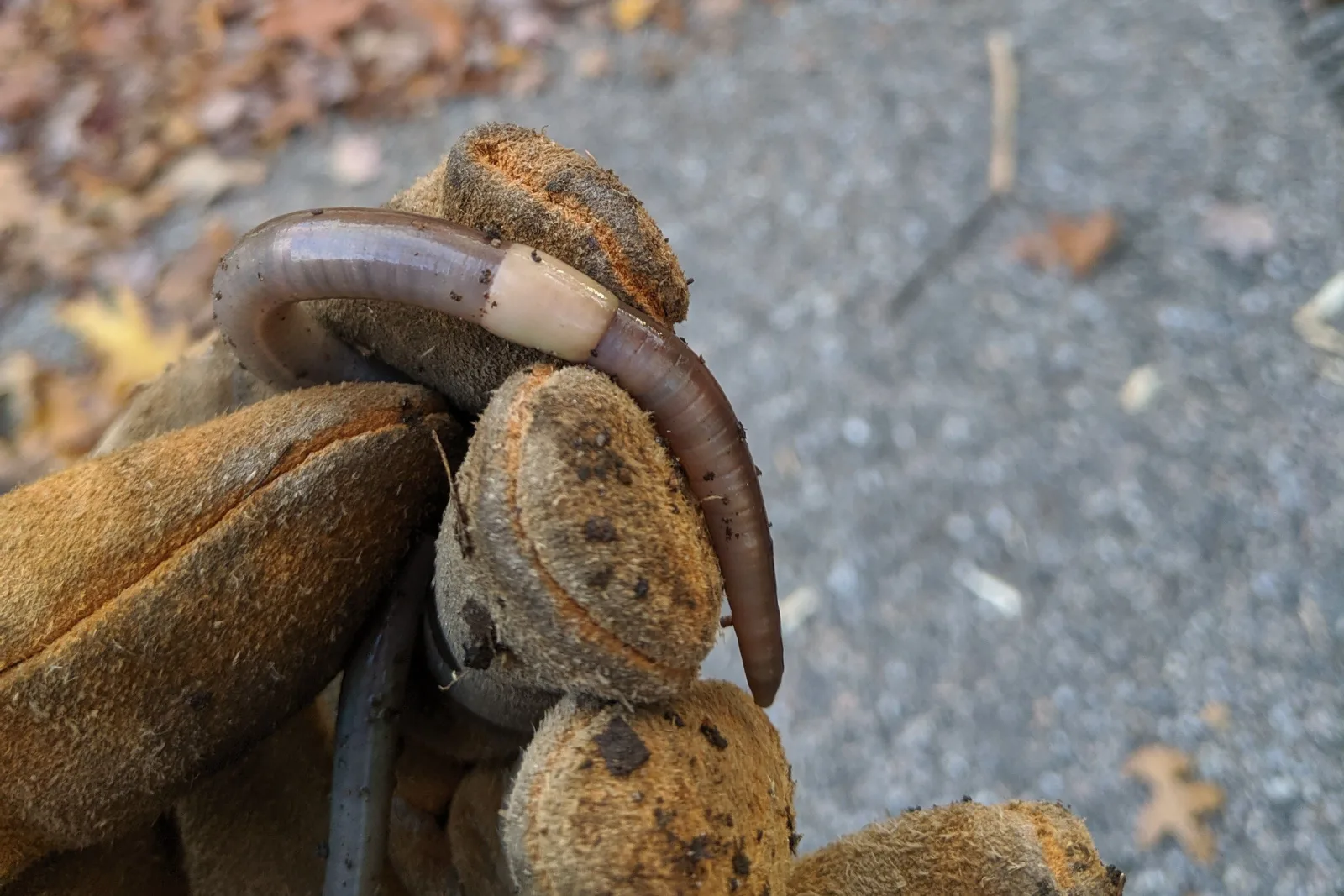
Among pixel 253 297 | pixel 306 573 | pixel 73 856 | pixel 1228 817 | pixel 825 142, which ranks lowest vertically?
pixel 1228 817

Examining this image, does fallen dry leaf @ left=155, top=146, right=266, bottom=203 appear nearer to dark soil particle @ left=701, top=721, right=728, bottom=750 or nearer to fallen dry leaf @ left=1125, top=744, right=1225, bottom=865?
dark soil particle @ left=701, top=721, right=728, bottom=750

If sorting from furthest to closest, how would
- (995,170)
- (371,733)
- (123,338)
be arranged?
(995,170)
(123,338)
(371,733)

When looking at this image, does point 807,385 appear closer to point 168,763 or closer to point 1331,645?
point 1331,645

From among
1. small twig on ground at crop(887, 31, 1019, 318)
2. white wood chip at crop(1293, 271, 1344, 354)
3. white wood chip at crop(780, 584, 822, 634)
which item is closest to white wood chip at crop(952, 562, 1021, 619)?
white wood chip at crop(780, 584, 822, 634)

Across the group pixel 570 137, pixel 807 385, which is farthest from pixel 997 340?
pixel 570 137

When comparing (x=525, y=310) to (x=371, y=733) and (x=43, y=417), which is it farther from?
(x=43, y=417)

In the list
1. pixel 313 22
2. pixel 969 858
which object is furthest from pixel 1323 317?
pixel 313 22

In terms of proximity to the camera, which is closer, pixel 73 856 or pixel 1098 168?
pixel 73 856
